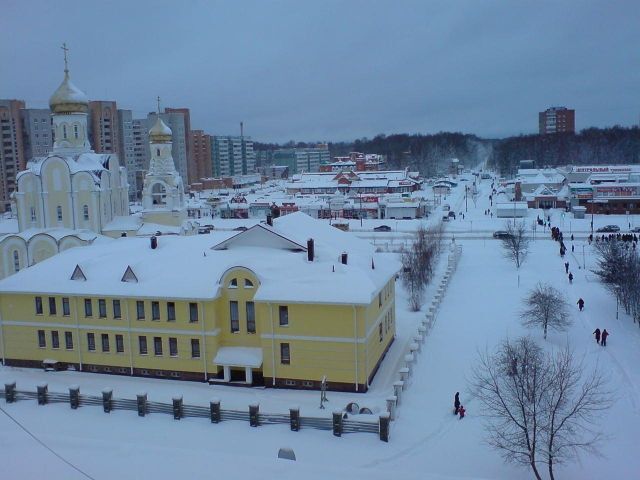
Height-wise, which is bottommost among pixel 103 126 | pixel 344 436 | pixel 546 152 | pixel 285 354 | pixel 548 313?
pixel 344 436

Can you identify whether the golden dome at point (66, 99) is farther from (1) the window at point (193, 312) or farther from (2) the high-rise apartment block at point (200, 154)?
(2) the high-rise apartment block at point (200, 154)

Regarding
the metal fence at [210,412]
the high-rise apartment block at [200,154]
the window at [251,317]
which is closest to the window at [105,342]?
the metal fence at [210,412]

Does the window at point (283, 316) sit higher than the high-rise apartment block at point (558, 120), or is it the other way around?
the high-rise apartment block at point (558, 120)

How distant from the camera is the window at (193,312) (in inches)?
728

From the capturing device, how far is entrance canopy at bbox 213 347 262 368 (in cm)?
1786

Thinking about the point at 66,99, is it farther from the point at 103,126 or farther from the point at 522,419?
the point at 103,126

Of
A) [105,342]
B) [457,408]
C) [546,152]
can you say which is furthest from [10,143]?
[546,152]

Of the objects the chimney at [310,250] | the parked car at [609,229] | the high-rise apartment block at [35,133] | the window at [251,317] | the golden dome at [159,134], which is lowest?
the parked car at [609,229]

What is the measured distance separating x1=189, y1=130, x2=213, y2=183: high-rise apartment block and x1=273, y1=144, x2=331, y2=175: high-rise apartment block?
43414 mm

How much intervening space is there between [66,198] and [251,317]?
1775cm

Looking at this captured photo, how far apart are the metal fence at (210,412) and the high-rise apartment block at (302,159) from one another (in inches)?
5716

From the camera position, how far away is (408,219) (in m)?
61.4

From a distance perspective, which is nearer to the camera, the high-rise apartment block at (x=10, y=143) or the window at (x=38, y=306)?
the window at (x=38, y=306)

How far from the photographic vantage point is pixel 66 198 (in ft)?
106
